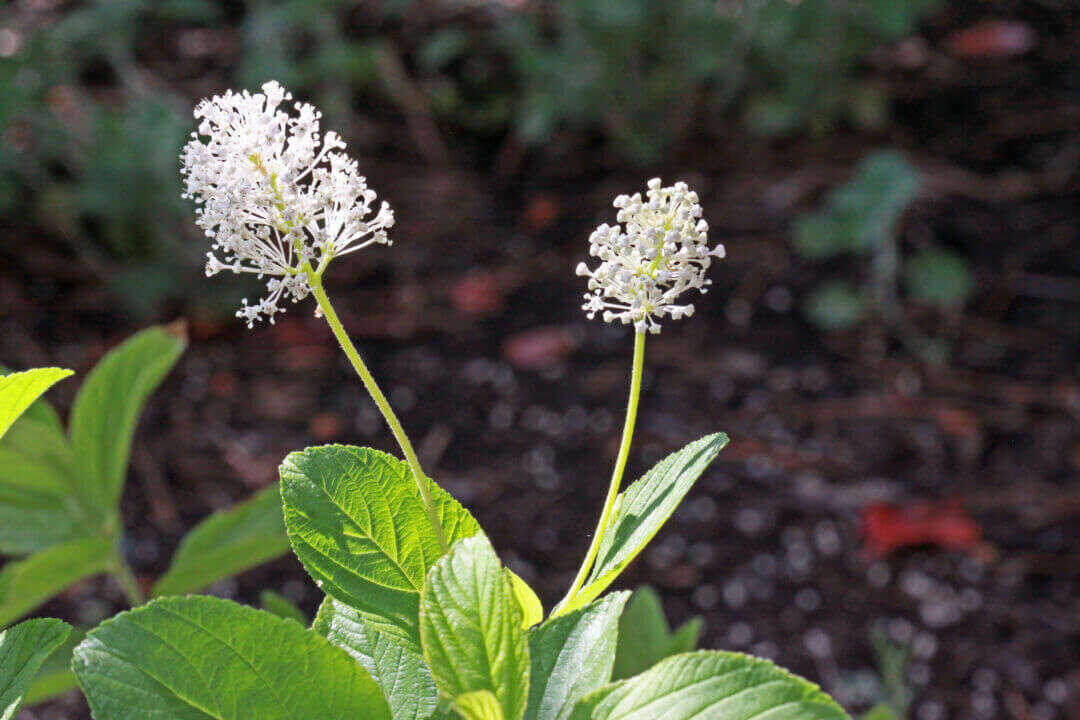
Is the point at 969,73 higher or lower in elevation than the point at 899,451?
higher

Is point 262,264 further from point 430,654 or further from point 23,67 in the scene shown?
point 23,67

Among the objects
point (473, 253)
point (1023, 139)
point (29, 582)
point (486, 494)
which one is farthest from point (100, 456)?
point (1023, 139)

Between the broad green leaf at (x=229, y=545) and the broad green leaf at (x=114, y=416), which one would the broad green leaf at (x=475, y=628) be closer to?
the broad green leaf at (x=229, y=545)

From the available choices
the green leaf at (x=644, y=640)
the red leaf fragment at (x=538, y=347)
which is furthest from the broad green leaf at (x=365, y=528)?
the red leaf fragment at (x=538, y=347)

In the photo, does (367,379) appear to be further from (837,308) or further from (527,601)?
(837,308)

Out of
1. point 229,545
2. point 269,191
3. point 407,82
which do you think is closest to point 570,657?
point 269,191

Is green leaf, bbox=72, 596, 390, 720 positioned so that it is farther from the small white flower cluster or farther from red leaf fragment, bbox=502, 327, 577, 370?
red leaf fragment, bbox=502, 327, 577, 370
